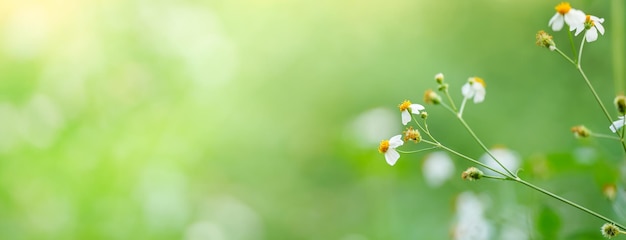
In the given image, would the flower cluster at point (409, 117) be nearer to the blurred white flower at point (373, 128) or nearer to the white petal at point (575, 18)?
the white petal at point (575, 18)

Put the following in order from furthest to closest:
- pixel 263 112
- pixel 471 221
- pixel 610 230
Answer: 1. pixel 263 112
2. pixel 471 221
3. pixel 610 230

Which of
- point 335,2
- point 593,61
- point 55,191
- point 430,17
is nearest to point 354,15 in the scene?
point 335,2

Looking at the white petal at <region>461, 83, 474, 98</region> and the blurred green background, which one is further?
the blurred green background

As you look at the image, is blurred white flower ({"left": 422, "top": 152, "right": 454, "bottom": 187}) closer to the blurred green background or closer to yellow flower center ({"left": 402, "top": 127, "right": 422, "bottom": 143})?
the blurred green background

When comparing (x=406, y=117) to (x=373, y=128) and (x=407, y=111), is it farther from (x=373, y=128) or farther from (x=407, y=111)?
(x=373, y=128)

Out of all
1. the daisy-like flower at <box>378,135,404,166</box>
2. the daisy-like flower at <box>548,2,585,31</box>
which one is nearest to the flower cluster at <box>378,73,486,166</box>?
the daisy-like flower at <box>378,135,404,166</box>

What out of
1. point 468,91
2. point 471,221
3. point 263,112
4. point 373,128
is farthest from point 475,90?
point 263,112

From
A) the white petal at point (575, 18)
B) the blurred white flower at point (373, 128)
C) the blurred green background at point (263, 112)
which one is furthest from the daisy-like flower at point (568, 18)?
the blurred white flower at point (373, 128)
